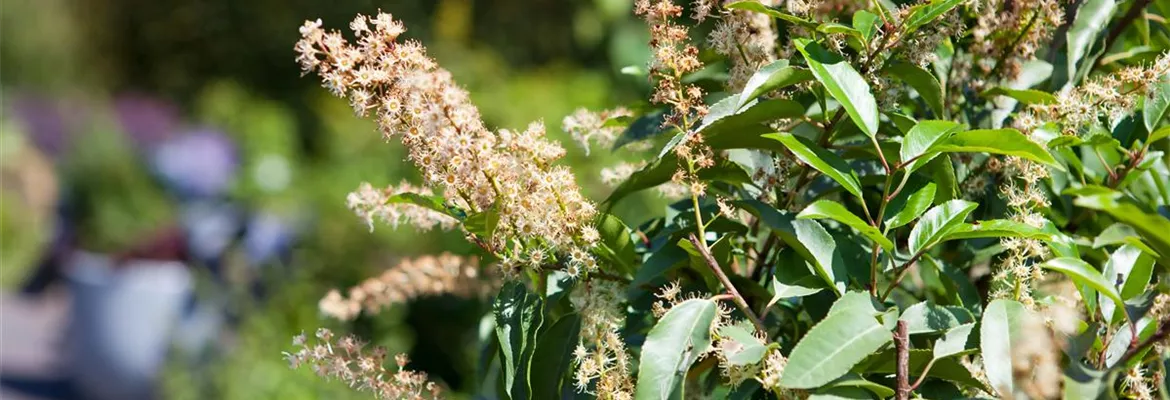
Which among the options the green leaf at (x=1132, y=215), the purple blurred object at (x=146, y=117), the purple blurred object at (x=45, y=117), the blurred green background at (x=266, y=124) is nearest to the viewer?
the green leaf at (x=1132, y=215)

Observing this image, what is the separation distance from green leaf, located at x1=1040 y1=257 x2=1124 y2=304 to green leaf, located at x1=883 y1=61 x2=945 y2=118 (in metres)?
0.15

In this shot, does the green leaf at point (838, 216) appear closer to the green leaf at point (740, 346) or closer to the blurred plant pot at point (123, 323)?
the green leaf at point (740, 346)

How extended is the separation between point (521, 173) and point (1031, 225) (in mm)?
301

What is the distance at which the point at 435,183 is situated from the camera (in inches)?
26.9

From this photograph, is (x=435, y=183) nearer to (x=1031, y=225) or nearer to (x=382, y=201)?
(x=382, y=201)

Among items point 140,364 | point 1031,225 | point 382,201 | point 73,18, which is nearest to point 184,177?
point 140,364

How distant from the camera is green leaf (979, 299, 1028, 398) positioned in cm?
61

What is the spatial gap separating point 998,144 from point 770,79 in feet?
0.43

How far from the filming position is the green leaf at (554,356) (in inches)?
29.4

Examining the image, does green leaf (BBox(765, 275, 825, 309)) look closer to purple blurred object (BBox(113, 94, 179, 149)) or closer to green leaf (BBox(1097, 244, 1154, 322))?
green leaf (BBox(1097, 244, 1154, 322))

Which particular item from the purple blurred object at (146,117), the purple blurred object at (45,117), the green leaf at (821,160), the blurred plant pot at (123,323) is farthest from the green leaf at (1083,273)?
the purple blurred object at (45,117)

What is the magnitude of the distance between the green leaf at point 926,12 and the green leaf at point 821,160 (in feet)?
0.28

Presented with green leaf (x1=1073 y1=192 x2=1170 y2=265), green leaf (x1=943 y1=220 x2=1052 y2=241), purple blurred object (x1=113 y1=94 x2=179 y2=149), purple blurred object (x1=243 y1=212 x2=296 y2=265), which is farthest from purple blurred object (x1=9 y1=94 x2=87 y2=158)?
green leaf (x1=1073 y1=192 x2=1170 y2=265)

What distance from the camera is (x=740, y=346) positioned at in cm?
65
